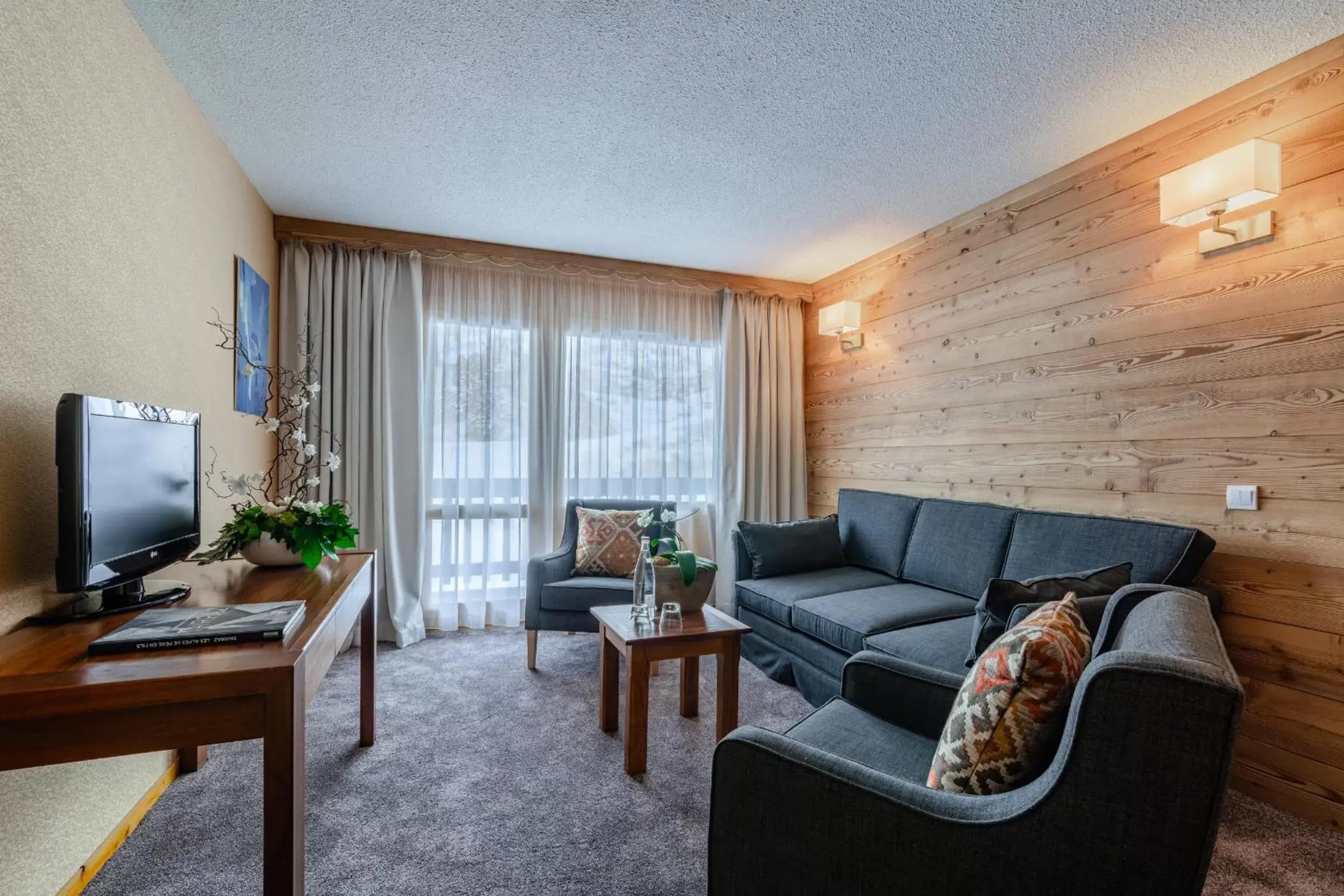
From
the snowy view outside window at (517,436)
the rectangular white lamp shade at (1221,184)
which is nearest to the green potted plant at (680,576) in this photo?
the snowy view outside window at (517,436)

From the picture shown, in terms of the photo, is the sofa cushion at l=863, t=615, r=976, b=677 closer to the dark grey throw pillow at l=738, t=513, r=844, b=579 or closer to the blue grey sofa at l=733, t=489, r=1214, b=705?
the blue grey sofa at l=733, t=489, r=1214, b=705

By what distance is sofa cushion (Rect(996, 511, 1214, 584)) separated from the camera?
2.18 meters

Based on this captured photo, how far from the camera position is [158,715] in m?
1.10

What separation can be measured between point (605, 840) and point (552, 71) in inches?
98.3

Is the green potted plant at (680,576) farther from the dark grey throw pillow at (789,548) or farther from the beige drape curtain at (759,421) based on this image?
the beige drape curtain at (759,421)

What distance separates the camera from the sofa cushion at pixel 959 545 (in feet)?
9.50

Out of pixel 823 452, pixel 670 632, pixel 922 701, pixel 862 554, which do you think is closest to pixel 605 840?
pixel 670 632

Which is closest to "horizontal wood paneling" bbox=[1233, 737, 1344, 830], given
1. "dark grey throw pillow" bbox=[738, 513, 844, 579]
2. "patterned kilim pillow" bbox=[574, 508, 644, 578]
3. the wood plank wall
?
the wood plank wall

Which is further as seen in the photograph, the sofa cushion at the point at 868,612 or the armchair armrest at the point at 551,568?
the armchair armrest at the point at 551,568

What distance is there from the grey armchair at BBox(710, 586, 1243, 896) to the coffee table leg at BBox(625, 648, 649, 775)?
1.05 m

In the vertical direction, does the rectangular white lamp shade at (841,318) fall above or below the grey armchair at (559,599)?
above

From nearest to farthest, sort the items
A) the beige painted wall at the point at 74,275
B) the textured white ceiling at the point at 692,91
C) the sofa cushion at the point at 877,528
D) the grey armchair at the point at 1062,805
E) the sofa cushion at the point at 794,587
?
the grey armchair at the point at 1062,805, the beige painted wall at the point at 74,275, the textured white ceiling at the point at 692,91, the sofa cushion at the point at 794,587, the sofa cushion at the point at 877,528

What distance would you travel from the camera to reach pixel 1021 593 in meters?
1.82

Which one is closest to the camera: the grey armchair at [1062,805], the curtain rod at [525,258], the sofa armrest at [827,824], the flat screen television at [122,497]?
the grey armchair at [1062,805]
